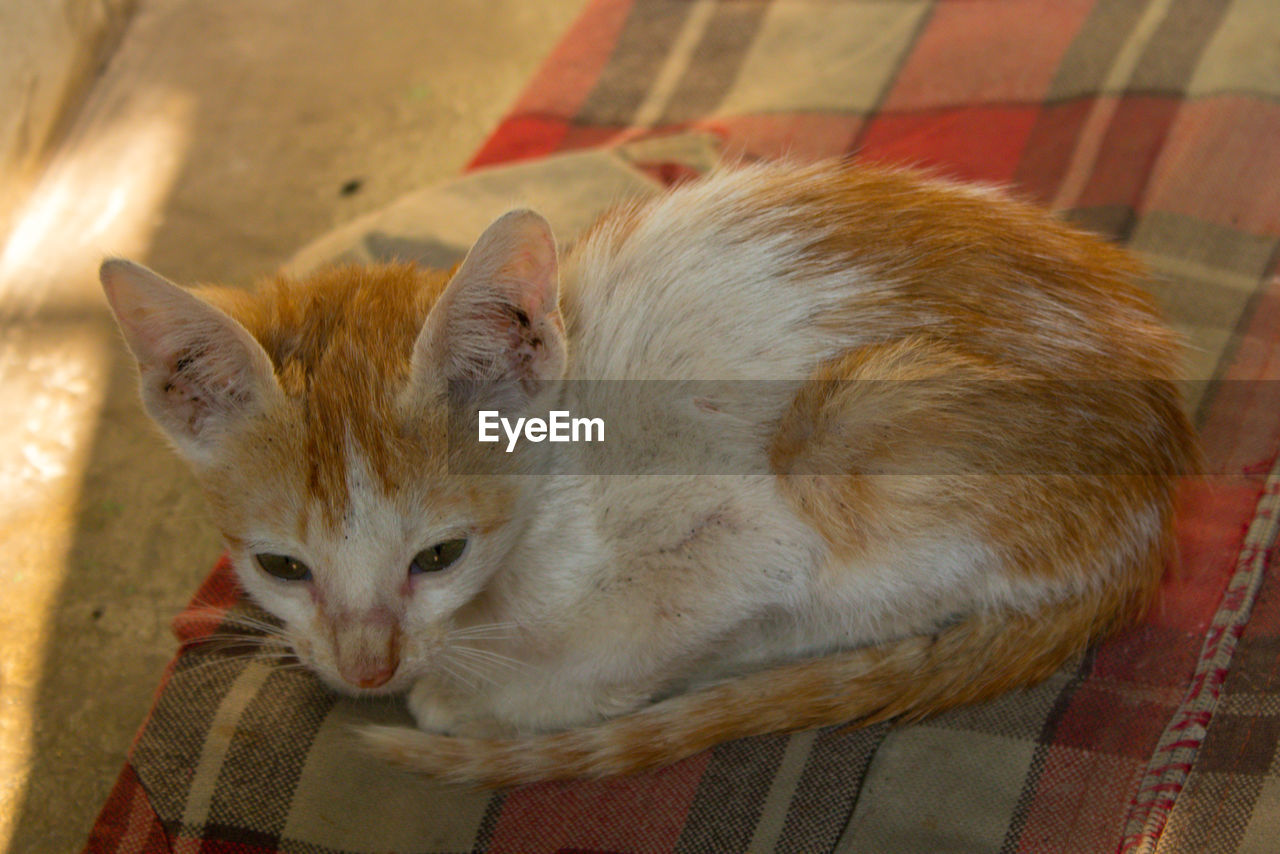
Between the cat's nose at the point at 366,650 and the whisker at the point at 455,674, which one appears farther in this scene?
the whisker at the point at 455,674

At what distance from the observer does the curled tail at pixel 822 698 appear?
163cm

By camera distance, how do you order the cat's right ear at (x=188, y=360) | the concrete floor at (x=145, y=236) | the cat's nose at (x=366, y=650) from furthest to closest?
the concrete floor at (x=145, y=236) < the cat's nose at (x=366, y=650) < the cat's right ear at (x=188, y=360)

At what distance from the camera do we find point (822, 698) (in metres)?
1.64

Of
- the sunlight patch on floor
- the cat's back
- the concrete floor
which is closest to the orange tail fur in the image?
the cat's back

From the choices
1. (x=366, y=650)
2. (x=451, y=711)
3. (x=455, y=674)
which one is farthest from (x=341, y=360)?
(x=451, y=711)

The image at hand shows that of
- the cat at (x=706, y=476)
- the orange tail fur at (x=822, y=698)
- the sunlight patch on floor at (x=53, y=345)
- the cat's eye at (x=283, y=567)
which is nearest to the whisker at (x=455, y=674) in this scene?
the cat at (x=706, y=476)

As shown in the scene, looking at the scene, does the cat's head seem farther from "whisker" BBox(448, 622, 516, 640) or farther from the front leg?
the front leg

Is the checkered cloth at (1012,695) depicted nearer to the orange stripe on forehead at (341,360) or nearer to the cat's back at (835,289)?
the cat's back at (835,289)

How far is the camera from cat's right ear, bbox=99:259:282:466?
1.37 m

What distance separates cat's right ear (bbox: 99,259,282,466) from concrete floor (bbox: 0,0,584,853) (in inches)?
33.2

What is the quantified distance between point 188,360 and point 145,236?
5.64 ft

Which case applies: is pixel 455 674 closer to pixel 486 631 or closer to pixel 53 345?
pixel 486 631

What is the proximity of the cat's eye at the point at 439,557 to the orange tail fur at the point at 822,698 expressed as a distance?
0.32 meters

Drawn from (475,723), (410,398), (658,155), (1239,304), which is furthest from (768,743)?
(658,155)
